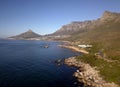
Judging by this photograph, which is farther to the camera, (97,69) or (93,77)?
(97,69)

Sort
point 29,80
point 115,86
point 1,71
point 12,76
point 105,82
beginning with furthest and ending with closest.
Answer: point 1,71, point 12,76, point 29,80, point 105,82, point 115,86

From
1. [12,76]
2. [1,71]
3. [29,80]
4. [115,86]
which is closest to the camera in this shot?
[115,86]

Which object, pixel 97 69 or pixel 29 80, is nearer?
pixel 29 80

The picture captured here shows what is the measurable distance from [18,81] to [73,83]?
26774 mm

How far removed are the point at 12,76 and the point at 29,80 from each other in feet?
37.6

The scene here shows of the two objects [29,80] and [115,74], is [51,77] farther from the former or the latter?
[115,74]

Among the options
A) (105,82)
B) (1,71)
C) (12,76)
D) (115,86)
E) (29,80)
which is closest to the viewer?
(115,86)

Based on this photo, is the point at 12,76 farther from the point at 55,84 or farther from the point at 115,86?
the point at 115,86

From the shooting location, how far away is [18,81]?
235 feet

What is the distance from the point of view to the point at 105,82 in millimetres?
69000

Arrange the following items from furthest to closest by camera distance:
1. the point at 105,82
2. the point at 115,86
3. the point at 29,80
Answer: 1. the point at 29,80
2. the point at 105,82
3. the point at 115,86

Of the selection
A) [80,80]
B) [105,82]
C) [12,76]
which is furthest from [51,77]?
[105,82]

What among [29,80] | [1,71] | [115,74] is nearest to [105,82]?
[115,74]

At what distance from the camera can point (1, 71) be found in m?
86.2
